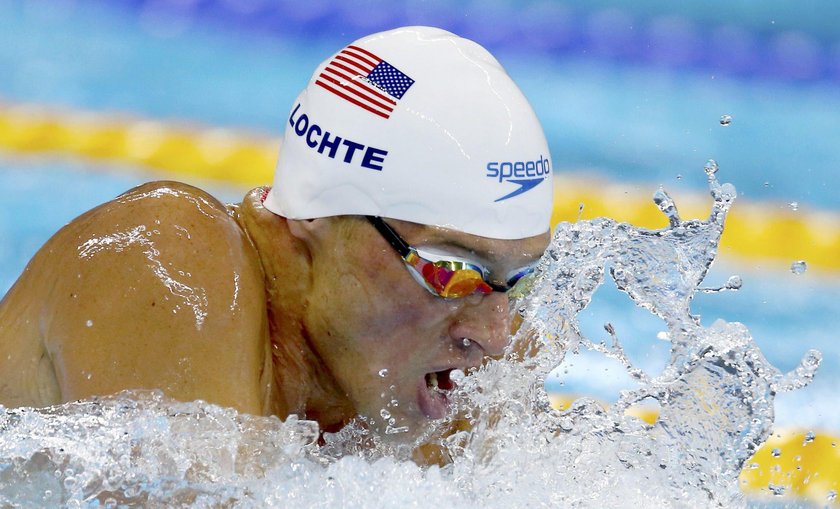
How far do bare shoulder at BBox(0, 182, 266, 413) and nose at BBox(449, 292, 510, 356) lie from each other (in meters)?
0.32

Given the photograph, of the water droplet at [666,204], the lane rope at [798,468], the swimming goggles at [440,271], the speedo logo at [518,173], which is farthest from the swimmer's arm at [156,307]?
the lane rope at [798,468]

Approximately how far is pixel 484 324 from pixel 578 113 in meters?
3.73

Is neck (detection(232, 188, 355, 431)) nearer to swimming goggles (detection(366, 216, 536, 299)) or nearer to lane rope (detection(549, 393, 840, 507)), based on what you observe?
swimming goggles (detection(366, 216, 536, 299))

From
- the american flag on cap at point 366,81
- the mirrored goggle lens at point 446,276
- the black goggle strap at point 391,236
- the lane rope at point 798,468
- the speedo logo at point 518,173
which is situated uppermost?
the american flag on cap at point 366,81

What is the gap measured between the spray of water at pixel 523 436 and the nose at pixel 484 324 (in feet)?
0.37

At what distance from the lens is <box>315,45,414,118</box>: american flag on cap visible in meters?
1.86

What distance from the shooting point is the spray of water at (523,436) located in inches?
63.7

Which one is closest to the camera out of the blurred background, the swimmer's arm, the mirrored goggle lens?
the swimmer's arm

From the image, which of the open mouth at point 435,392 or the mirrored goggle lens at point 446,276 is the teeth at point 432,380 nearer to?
the open mouth at point 435,392

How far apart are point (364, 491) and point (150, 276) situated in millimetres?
454

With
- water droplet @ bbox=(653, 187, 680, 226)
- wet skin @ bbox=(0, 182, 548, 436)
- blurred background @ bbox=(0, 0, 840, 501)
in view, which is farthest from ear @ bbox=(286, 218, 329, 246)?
blurred background @ bbox=(0, 0, 840, 501)

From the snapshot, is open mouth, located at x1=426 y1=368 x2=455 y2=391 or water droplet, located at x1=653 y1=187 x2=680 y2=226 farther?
water droplet, located at x1=653 y1=187 x2=680 y2=226

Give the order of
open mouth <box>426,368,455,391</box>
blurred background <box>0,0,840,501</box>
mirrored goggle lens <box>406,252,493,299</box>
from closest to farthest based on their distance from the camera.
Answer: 1. mirrored goggle lens <box>406,252,493,299</box>
2. open mouth <box>426,368,455,391</box>
3. blurred background <box>0,0,840,501</box>

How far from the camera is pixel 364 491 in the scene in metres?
1.73
